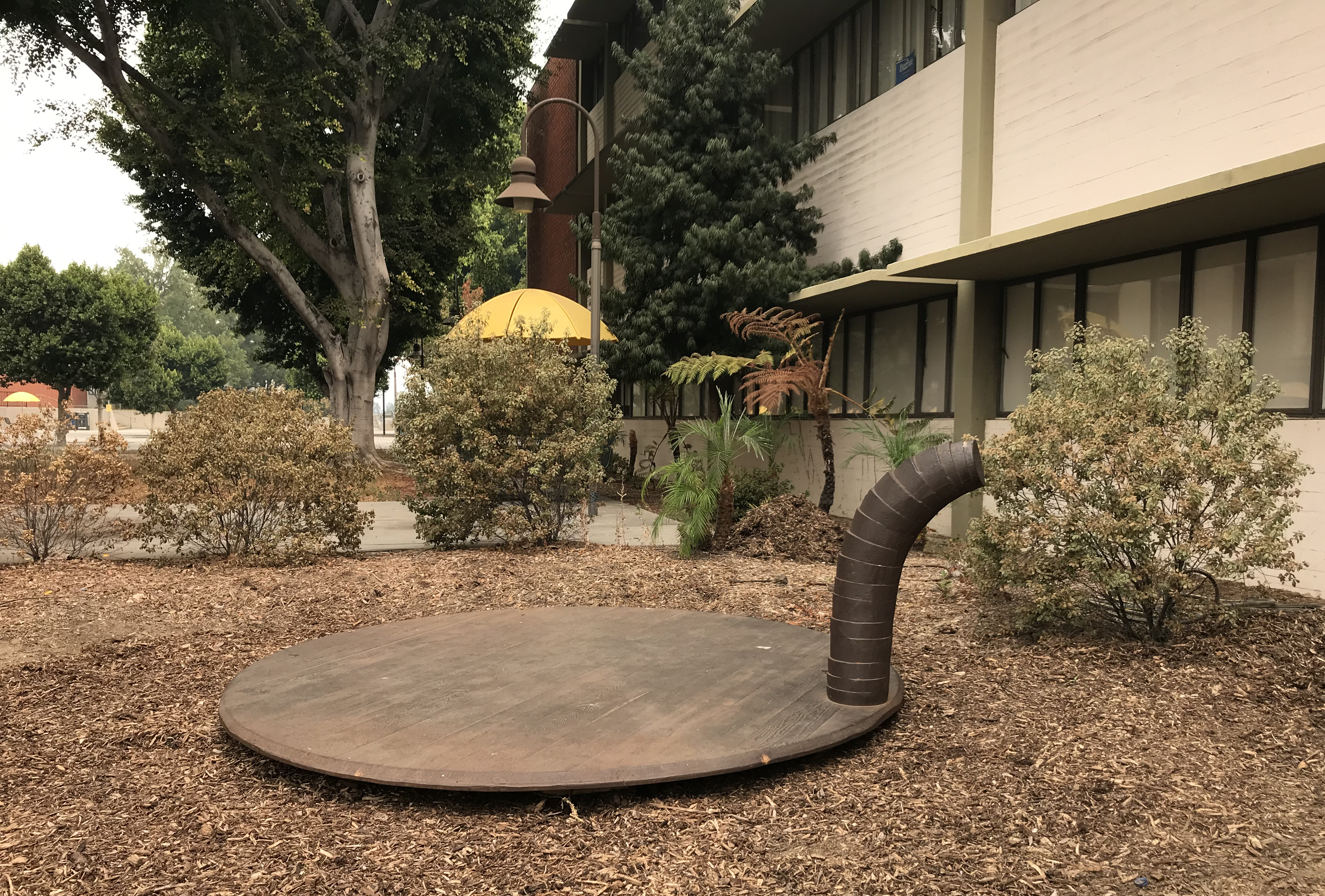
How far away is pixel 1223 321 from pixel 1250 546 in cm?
405

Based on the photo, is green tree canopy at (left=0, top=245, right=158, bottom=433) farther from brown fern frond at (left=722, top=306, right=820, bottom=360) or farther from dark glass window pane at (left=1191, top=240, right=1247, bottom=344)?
dark glass window pane at (left=1191, top=240, right=1247, bottom=344)

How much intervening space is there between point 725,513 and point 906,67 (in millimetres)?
6711

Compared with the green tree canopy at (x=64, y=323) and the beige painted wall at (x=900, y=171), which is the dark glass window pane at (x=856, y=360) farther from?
the green tree canopy at (x=64, y=323)

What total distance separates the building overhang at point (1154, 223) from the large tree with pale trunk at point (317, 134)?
12703mm

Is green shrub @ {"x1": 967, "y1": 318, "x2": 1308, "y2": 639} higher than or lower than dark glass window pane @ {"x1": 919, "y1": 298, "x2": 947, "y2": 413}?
lower

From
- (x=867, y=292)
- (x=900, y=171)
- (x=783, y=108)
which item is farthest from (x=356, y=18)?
(x=867, y=292)

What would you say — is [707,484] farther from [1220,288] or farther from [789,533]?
[1220,288]

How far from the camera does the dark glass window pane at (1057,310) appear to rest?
975cm

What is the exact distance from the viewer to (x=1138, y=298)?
8.95 meters

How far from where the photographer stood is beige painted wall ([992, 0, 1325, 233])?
7156 mm

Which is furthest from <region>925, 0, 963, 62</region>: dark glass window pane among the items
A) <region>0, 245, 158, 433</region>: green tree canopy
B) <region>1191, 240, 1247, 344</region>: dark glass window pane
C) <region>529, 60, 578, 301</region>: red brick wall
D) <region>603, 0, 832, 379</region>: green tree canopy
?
<region>0, 245, 158, 433</region>: green tree canopy

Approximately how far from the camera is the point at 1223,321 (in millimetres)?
8125

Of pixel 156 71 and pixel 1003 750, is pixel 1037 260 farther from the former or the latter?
pixel 156 71

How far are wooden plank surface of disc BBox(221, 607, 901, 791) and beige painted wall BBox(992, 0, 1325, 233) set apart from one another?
5.77 metres
